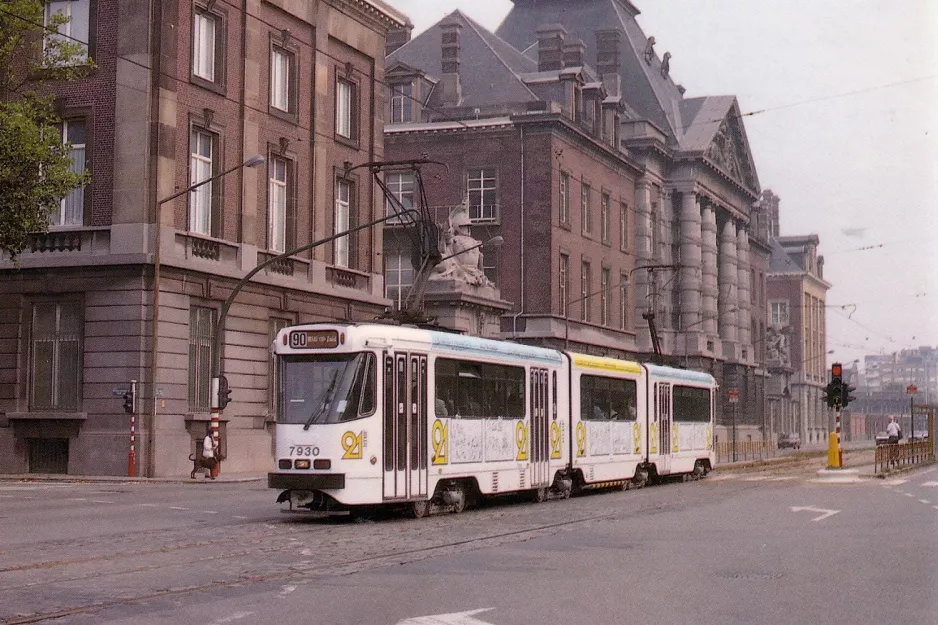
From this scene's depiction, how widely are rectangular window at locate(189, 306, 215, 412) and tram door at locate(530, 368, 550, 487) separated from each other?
15.2 metres

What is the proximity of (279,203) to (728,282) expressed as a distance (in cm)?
5604

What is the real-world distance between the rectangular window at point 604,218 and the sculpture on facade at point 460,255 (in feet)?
47.5

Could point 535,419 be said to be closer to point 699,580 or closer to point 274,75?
point 699,580

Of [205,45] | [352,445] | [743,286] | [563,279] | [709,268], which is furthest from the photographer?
[743,286]

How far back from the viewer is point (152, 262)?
127 feet

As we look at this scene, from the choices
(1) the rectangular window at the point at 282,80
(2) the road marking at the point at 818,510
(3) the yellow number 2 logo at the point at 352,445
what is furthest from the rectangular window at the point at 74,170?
(2) the road marking at the point at 818,510

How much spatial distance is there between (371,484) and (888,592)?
1022 cm

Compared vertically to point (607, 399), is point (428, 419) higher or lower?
lower

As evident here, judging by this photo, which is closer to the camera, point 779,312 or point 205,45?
point 205,45

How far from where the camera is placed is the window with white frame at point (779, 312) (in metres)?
136

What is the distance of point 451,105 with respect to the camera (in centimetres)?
7106

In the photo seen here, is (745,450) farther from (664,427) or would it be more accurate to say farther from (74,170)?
(74,170)

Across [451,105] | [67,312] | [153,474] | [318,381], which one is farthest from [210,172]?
[451,105]

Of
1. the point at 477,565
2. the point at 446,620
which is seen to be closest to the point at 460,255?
the point at 477,565
